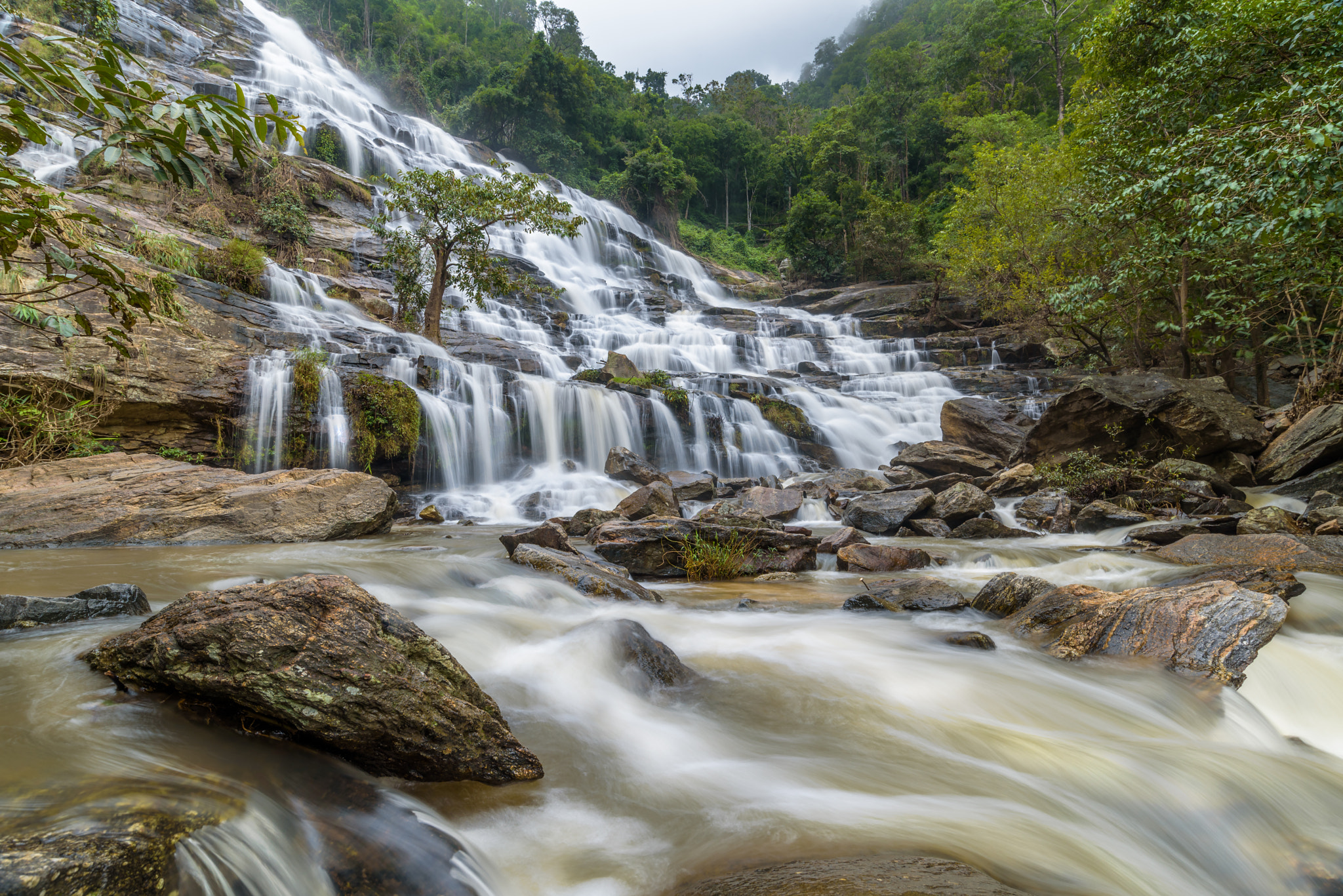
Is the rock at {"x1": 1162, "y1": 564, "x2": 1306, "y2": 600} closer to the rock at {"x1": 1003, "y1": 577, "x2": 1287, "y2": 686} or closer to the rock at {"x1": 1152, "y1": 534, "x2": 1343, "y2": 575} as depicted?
the rock at {"x1": 1003, "y1": 577, "x2": 1287, "y2": 686}

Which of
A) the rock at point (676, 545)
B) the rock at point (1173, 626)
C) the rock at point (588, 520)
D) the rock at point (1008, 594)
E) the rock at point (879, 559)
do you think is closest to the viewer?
the rock at point (1173, 626)

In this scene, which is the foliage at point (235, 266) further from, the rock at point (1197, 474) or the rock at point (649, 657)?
the rock at point (1197, 474)

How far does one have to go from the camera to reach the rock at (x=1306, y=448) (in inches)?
352

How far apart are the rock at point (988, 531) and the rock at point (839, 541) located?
198cm

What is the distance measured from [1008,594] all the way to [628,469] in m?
8.76

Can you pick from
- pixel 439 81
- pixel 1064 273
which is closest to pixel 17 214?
pixel 1064 273

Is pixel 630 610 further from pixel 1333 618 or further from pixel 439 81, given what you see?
pixel 439 81

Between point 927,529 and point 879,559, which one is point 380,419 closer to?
point 879,559

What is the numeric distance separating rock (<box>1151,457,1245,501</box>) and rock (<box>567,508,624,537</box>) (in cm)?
859

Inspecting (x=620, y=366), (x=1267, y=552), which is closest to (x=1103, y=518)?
(x=1267, y=552)

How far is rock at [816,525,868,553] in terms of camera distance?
24.9 feet

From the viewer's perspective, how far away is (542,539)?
278 inches

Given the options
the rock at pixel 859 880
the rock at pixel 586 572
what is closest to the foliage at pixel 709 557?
the rock at pixel 586 572

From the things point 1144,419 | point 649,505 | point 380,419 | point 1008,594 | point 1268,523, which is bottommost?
point 1008,594
